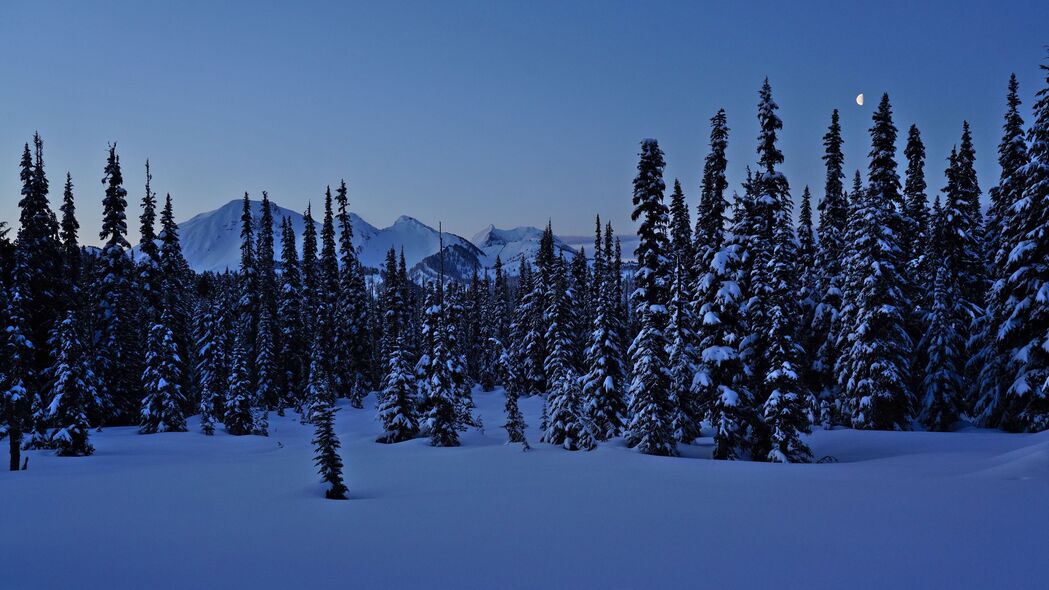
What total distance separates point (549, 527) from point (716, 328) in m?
14.6

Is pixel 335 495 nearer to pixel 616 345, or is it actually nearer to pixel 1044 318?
pixel 616 345

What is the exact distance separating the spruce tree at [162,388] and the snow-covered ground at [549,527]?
17.8 meters

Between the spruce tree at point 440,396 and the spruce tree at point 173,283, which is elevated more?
the spruce tree at point 173,283

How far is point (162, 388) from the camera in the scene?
3541 cm

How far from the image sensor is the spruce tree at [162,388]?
35094 mm

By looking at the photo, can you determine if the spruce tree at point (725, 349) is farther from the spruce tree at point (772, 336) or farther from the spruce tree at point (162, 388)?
the spruce tree at point (162, 388)

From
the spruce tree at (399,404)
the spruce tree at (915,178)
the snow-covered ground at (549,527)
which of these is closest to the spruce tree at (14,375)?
the snow-covered ground at (549,527)

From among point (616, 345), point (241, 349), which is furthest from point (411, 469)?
point (241, 349)

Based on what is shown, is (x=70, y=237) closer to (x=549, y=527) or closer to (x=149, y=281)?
(x=149, y=281)

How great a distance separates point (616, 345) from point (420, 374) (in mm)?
14790

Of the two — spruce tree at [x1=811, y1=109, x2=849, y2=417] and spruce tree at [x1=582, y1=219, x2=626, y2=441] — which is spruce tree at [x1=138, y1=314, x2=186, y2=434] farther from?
spruce tree at [x1=811, y1=109, x2=849, y2=417]

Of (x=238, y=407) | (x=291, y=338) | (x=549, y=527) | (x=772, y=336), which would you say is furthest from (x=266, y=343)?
(x=549, y=527)

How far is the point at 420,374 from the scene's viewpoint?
1419 inches

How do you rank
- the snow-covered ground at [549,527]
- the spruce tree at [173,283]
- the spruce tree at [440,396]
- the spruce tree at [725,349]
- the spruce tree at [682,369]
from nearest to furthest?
1. the snow-covered ground at [549,527]
2. the spruce tree at [725,349]
3. the spruce tree at [682,369]
4. the spruce tree at [440,396]
5. the spruce tree at [173,283]
